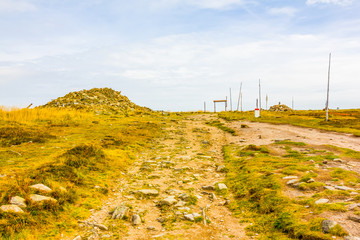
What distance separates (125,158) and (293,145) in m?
11.3

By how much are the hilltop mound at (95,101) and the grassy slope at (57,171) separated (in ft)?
59.3

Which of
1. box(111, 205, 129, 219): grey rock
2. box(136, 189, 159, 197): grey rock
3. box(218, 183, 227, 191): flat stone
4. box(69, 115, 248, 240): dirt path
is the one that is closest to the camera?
box(69, 115, 248, 240): dirt path

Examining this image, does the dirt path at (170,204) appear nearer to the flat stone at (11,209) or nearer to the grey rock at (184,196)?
the grey rock at (184,196)

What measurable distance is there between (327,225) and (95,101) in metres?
41.5

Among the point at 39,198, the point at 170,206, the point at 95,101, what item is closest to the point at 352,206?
the point at 170,206

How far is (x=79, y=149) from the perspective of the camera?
11914 millimetres

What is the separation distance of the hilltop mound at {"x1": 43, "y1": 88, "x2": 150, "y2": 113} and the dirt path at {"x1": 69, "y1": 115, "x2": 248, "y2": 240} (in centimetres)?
2550

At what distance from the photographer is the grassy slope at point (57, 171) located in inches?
235

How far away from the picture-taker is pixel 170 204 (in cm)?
784

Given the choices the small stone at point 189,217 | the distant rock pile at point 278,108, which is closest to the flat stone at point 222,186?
the small stone at point 189,217

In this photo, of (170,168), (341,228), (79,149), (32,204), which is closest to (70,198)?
(32,204)

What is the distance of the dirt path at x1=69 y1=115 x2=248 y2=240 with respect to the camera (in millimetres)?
6105

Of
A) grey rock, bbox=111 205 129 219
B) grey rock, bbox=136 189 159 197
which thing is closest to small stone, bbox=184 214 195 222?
grey rock, bbox=111 205 129 219

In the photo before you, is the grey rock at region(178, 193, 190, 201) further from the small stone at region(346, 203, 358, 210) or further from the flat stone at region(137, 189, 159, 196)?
the small stone at region(346, 203, 358, 210)
